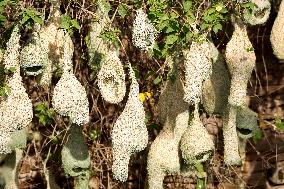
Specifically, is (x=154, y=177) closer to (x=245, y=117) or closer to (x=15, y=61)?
(x=245, y=117)

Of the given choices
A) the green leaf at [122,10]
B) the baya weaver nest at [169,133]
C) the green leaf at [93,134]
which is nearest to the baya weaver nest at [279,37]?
the baya weaver nest at [169,133]

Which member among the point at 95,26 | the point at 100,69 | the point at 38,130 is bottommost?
the point at 38,130

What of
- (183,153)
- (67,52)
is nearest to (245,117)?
(183,153)

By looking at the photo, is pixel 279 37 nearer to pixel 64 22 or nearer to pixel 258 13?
pixel 258 13

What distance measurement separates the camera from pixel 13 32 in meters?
2.10

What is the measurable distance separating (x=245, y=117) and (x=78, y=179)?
2.15 ft

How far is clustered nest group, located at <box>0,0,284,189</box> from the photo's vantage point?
2031 millimetres

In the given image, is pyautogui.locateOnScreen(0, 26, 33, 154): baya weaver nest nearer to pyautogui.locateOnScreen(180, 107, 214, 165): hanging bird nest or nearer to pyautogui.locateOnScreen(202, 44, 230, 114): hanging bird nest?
pyautogui.locateOnScreen(180, 107, 214, 165): hanging bird nest

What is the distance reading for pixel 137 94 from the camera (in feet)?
6.91

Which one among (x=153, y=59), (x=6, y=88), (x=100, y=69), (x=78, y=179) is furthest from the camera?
(x=153, y=59)

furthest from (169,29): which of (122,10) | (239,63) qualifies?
(239,63)

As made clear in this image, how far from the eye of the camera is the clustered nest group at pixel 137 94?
203 centimetres

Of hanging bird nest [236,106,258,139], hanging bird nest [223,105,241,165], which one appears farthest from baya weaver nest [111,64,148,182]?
hanging bird nest [236,106,258,139]

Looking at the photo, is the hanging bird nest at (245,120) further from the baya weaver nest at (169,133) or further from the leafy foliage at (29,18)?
the leafy foliage at (29,18)
